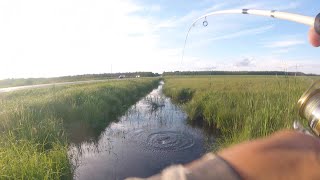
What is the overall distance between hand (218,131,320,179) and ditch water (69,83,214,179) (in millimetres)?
7464

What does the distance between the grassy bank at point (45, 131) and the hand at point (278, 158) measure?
15.5ft

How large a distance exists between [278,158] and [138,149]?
981 cm

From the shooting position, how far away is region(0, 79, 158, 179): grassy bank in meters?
5.27

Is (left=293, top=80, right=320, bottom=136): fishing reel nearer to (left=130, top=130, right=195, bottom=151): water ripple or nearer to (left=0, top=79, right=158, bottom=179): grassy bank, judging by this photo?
(left=0, top=79, right=158, bottom=179): grassy bank

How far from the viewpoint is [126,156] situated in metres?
9.69

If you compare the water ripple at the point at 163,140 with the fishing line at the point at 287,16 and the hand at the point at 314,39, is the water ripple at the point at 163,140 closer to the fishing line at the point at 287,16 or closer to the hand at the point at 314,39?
the fishing line at the point at 287,16

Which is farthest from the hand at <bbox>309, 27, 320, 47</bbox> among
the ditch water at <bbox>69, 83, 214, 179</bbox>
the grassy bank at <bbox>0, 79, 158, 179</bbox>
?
the ditch water at <bbox>69, 83, 214, 179</bbox>

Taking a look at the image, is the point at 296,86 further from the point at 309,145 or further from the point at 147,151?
the point at 309,145

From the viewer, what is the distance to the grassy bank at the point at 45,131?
207 inches

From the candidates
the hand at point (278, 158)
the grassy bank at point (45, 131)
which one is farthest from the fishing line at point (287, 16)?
the grassy bank at point (45, 131)


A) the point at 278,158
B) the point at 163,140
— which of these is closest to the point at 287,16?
the point at 278,158

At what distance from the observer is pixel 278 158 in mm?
727

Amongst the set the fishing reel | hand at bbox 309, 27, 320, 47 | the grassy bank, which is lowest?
the grassy bank

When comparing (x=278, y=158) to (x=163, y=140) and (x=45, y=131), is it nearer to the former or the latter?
(x=45, y=131)
